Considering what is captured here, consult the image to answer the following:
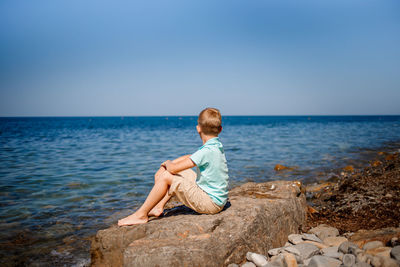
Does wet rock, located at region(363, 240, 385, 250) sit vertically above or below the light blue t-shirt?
below

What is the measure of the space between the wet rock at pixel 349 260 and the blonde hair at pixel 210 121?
7.15 ft

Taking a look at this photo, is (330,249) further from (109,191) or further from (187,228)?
(109,191)

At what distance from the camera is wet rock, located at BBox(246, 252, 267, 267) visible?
3265mm

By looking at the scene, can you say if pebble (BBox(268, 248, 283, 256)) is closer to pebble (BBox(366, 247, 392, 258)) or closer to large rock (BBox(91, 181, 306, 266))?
large rock (BBox(91, 181, 306, 266))

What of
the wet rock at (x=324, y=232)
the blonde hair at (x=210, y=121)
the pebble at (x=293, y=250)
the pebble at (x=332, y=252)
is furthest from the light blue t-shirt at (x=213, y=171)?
Result: the wet rock at (x=324, y=232)

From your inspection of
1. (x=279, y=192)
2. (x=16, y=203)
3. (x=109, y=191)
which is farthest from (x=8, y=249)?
(x=279, y=192)

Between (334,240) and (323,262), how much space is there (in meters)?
1.05

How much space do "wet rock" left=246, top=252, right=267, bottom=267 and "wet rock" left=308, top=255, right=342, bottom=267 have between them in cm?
54

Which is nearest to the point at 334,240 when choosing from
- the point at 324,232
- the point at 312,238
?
the point at 312,238

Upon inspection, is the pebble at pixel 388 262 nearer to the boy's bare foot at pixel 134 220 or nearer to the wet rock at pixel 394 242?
the wet rock at pixel 394 242

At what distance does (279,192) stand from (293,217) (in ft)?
2.03

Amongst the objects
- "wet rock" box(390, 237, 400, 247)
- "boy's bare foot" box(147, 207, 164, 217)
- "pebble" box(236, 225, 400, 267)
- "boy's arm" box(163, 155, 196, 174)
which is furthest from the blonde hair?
"wet rock" box(390, 237, 400, 247)

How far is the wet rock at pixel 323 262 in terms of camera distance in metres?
2.98

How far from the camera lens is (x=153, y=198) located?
389 cm
